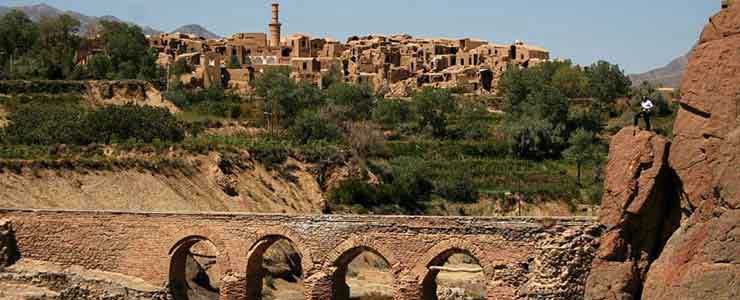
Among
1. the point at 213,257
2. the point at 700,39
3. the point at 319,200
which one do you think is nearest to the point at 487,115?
the point at 319,200

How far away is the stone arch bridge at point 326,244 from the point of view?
28.1 m

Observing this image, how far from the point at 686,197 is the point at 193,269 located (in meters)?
18.8

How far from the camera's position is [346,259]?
103ft

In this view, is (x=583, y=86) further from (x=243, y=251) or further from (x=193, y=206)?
(x=243, y=251)

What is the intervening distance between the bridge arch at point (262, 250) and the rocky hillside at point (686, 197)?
844 cm

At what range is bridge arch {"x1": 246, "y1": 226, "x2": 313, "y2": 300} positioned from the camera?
31.2 meters

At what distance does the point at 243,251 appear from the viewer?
31.7 m

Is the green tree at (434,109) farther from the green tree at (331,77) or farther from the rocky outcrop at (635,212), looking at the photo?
the rocky outcrop at (635,212)

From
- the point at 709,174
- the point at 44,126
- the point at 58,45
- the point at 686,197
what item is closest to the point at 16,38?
the point at 58,45

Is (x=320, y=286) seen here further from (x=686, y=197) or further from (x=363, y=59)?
(x=363, y=59)

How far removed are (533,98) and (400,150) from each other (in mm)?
12500

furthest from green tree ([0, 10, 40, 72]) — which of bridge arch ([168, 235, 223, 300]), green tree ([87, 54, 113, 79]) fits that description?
bridge arch ([168, 235, 223, 300])

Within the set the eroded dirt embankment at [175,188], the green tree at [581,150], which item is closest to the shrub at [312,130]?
the eroded dirt embankment at [175,188]

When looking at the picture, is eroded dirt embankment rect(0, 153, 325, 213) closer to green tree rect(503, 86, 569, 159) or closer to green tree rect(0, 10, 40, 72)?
green tree rect(503, 86, 569, 159)
